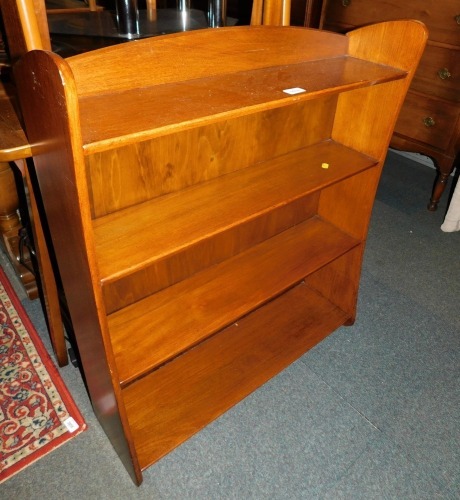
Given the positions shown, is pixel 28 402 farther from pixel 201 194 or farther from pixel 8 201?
pixel 201 194

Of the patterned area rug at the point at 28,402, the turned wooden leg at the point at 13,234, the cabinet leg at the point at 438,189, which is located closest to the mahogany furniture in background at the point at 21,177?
the turned wooden leg at the point at 13,234

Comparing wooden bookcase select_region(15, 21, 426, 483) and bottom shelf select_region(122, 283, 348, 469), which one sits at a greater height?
wooden bookcase select_region(15, 21, 426, 483)

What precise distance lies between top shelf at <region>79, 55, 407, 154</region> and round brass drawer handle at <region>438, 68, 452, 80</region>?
1248mm

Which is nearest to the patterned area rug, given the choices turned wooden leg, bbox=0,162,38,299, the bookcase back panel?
turned wooden leg, bbox=0,162,38,299

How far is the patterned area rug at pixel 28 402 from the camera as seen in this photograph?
137 cm

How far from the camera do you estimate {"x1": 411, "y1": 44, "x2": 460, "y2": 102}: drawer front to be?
218cm

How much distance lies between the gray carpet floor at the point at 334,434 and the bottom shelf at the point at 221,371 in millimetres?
90

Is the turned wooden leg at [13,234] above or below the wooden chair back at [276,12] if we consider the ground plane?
below

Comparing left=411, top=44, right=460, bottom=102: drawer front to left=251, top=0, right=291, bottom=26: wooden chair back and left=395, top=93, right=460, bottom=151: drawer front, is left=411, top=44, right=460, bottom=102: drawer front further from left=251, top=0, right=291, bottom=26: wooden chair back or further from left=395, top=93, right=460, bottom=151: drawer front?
left=251, top=0, right=291, bottom=26: wooden chair back

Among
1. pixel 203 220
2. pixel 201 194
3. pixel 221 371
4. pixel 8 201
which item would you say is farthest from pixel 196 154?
pixel 8 201

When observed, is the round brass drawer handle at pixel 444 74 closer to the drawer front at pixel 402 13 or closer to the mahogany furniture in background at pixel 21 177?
the drawer front at pixel 402 13

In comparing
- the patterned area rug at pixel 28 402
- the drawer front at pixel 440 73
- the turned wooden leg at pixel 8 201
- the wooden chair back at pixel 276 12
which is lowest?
the patterned area rug at pixel 28 402

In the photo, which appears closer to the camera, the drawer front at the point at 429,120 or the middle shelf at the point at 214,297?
the middle shelf at the point at 214,297

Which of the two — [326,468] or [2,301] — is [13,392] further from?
[326,468]
